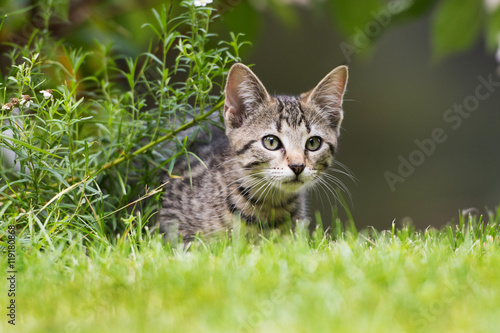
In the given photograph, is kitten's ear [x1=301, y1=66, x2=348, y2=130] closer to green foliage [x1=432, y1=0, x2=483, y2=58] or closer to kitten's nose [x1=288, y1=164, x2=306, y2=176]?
kitten's nose [x1=288, y1=164, x2=306, y2=176]

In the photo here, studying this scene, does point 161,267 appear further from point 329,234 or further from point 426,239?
point 426,239

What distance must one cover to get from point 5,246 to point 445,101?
535cm

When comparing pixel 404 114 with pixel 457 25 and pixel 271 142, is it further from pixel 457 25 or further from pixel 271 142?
pixel 457 25

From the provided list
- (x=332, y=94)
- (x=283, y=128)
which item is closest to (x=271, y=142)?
(x=283, y=128)

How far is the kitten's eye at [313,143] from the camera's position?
331 centimetres

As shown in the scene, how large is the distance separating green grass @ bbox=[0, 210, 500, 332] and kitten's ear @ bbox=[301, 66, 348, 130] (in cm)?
112

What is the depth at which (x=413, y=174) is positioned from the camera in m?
6.57

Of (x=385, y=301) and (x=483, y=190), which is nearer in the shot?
(x=385, y=301)

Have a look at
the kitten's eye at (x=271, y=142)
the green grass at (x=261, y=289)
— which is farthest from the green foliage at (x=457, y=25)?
the kitten's eye at (x=271, y=142)

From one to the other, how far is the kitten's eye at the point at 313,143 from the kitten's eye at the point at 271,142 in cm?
18

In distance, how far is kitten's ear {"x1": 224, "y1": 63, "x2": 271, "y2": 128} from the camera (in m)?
3.14

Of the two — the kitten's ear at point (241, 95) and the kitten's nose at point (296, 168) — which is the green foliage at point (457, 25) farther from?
the kitten's ear at point (241, 95)

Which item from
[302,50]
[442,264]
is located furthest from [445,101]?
[442,264]

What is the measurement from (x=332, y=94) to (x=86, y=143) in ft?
4.74
